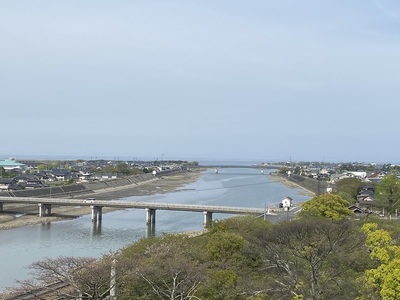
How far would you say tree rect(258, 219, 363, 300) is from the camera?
37.6 feet

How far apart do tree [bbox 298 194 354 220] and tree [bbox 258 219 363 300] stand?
23.0ft

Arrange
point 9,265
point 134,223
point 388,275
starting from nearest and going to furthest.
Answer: point 388,275 → point 9,265 → point 134,223

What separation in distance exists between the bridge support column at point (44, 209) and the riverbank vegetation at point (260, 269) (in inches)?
1007

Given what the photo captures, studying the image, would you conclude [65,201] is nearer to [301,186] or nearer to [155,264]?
[155,264]

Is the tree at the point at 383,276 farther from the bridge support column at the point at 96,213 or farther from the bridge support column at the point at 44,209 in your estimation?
the bridge support column at the point at 44,209

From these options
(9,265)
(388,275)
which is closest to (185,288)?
(388,275)

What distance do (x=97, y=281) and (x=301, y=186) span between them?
72984 millimetres

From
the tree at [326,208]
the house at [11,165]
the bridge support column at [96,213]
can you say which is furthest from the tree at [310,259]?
the house at [11,165]

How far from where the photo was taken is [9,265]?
2153cm

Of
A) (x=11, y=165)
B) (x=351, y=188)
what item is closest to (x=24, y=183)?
(x=351, y=188)

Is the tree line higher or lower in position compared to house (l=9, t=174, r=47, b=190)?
higher

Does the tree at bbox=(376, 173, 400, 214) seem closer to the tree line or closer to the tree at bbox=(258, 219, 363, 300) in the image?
the tree line

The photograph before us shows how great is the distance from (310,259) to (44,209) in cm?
3108

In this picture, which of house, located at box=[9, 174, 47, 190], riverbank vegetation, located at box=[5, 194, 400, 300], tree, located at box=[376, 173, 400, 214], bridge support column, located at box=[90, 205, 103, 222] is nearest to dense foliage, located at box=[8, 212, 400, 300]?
riverbank vegetation, located at box=[5, 194, 400, 300]
